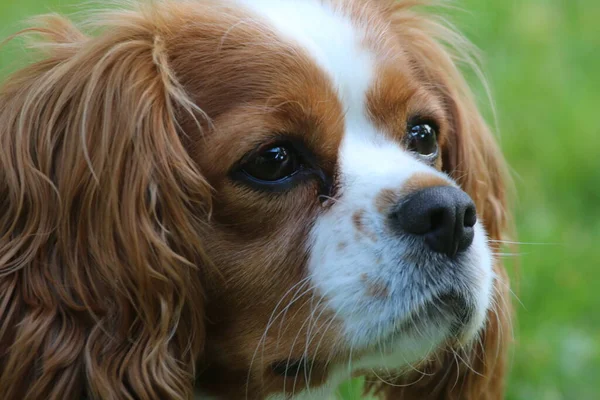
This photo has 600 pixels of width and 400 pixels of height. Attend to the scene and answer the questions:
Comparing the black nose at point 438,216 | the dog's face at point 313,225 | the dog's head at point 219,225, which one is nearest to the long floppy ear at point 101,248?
the dog's head at point 219,225

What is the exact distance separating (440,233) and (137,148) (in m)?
0.96

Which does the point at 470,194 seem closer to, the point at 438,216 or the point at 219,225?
the point at 438,216

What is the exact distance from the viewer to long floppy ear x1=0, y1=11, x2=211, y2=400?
2938 millimetres

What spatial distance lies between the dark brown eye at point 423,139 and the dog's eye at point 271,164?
55 cm

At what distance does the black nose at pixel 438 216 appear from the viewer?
2926 millimetres

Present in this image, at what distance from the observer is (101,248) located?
117 inches

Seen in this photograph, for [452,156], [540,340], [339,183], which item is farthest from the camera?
[540,340]

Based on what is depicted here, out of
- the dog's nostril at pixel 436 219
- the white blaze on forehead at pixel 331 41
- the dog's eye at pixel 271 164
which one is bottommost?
the dog's nostril at pixel 436 219

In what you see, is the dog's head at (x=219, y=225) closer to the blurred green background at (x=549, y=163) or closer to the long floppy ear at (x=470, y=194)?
the long floppy ear at (x=470, y=194)

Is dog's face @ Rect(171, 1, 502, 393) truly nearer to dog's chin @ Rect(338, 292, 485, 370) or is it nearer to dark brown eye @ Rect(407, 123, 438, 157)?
dog's chin @ Rect(338, 292, 485, 370)

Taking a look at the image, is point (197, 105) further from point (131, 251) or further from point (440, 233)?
→ point (440, 233)

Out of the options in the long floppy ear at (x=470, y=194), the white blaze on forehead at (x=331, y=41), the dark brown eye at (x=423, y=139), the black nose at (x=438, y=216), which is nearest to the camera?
the black nose at (x=438, y=216)

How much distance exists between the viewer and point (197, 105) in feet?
10.3

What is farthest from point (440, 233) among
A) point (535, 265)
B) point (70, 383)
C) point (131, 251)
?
point (535, 265)
